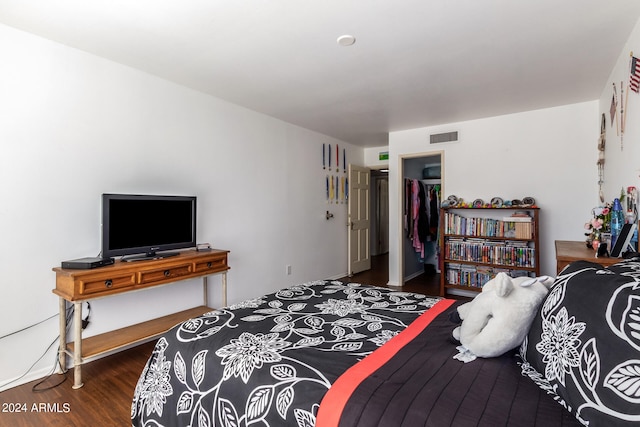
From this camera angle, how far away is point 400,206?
15.9ft

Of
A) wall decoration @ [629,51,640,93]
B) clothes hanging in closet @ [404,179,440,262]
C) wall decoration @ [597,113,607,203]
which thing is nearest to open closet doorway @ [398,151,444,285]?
clothes hanging in closet @ [404,179,440,262]

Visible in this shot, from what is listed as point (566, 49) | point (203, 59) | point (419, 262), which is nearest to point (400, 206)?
point (419, 262)

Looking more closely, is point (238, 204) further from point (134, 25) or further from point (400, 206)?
point (400, 206)

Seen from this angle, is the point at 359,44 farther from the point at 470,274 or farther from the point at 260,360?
the point at 470,274

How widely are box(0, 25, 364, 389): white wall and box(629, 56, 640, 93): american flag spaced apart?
11.1ft

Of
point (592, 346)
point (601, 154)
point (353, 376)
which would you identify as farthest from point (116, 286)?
point (601, 154)

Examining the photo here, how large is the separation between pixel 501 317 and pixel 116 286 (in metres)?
2.43

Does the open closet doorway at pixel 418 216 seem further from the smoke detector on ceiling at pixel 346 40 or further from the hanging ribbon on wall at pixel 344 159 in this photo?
the smoke detector on ceiling at pixel 346 40

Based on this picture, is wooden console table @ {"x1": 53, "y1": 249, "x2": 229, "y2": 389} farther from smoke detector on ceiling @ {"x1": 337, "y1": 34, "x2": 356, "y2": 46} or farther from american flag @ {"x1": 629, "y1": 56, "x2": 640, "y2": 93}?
american flag @ {"x1": 629, "y1": 56, "x2": 640, "y2": 93}

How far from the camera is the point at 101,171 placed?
2.59 m

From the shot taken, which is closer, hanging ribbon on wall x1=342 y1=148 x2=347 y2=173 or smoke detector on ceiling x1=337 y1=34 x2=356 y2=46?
smoke detector on ceiling x1=337 y1=34 x2=356 y2=46

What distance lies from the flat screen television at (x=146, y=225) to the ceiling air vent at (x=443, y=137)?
331 centimetres

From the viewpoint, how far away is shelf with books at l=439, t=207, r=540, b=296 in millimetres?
3760

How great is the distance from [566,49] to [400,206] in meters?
2.76
